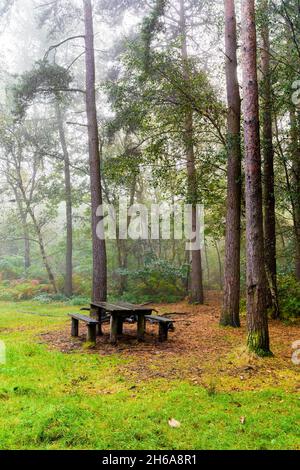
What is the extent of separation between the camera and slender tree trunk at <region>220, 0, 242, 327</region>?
899 cm

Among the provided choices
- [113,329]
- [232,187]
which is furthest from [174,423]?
[232,187]

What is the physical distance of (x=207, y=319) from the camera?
10.6 metres

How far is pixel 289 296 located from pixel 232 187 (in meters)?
4.11

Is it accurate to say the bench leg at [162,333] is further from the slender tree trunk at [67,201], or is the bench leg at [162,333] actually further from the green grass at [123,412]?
the slender tree trunk at [67,201]

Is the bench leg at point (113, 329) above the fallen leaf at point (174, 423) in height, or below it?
above

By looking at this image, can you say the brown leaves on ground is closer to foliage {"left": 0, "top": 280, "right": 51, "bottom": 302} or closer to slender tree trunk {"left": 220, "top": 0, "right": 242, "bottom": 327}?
slender tree trunk {"left": 220, "top": 0, "right": 242, "bottom": 327}

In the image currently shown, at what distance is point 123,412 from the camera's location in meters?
4.08

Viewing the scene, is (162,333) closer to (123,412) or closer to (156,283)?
(123,412)

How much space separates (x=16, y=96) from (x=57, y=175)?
881 centimetres

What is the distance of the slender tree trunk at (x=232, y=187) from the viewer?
29.5 feet

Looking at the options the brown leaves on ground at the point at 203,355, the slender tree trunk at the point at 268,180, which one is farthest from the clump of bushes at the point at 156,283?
the brown leaves on ground at the point at 203,355

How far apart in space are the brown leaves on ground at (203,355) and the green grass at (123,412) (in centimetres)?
34

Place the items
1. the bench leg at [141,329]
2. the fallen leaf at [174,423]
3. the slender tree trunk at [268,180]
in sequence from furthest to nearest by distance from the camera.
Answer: the slender tree trunk at [268,180]
the bench leg at [141,329]
the fallen leaf at [174,423]

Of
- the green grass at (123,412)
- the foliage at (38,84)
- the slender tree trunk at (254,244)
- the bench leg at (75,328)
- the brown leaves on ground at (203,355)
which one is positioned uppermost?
the foliage at (38,84)
